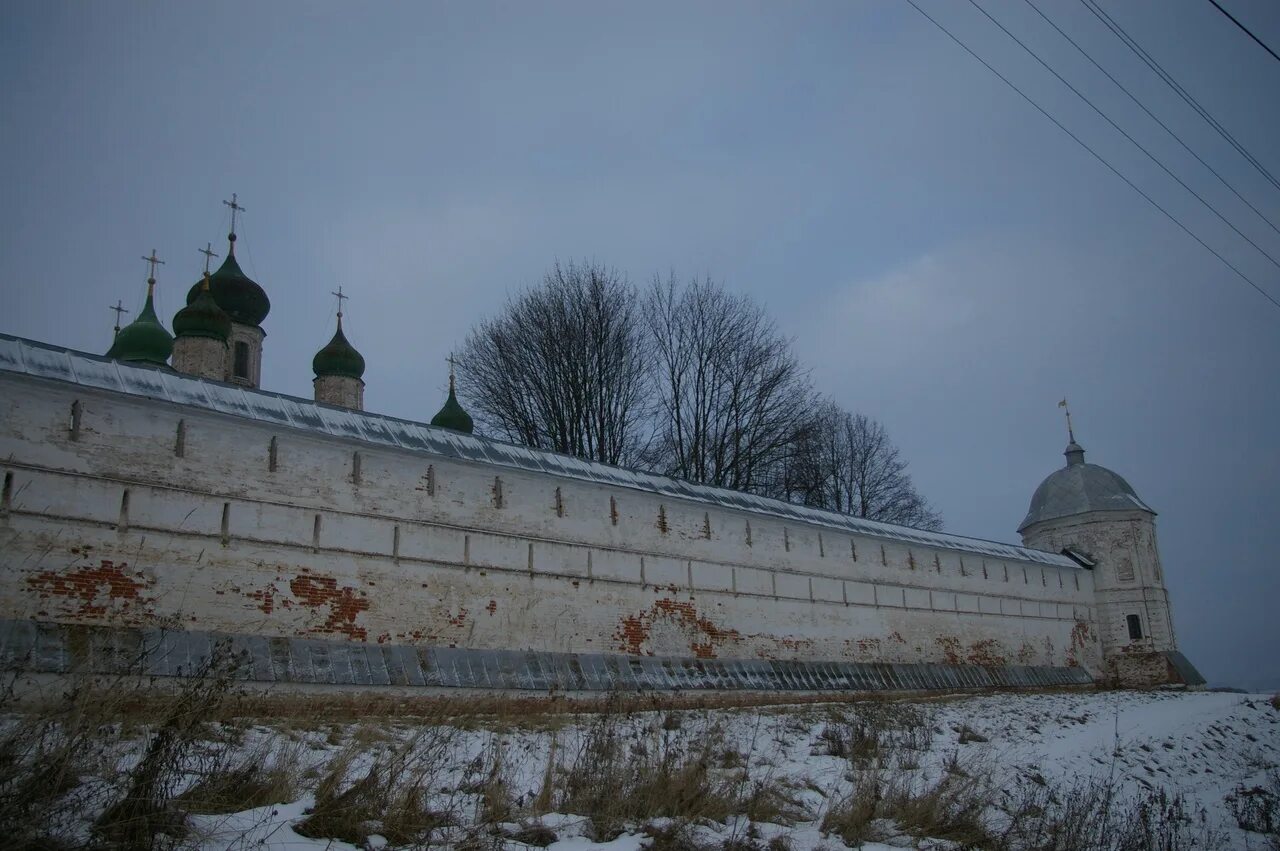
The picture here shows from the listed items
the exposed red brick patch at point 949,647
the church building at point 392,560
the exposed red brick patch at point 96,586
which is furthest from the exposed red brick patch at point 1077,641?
the exposed red brick patch at point 96,586

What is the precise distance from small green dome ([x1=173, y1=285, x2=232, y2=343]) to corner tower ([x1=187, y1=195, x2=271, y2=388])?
192 cm

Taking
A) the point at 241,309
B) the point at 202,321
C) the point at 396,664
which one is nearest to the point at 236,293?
the point at 241,309

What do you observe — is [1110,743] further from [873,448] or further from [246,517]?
[873,448]

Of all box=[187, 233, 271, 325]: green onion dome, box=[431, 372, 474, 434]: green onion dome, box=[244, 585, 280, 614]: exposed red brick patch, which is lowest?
box=[244, 585, 280, 614]: exposed red brick patch

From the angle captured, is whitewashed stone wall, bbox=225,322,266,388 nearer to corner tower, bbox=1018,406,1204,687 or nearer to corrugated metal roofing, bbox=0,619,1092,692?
corrugated metal roofing, bbox=0,619,1092,692

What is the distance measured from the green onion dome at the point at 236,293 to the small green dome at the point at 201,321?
205 centimetres

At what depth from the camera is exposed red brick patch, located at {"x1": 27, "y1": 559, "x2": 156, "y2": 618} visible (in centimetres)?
973

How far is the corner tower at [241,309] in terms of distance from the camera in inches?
948

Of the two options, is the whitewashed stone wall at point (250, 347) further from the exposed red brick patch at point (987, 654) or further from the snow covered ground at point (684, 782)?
the exposed red brick patch at point (987, 654)

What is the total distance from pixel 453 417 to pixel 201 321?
5.80 meters

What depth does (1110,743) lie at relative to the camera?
40.5 feet

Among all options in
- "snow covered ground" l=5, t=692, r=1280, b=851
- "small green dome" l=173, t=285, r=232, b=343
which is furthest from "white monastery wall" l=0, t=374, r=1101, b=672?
"small green dome" l=173, t=285, r=232, b=343

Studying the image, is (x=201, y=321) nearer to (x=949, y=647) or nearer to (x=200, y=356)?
(x=200, y=356)

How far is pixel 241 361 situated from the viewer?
24.2 m
